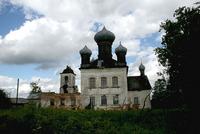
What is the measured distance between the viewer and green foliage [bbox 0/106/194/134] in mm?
15633

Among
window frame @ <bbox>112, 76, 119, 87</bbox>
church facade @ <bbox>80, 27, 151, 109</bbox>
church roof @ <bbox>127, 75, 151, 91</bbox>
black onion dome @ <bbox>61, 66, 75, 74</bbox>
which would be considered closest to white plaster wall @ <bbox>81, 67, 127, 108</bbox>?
church facade @ <bbox>80, 27, 151, 109</bbox>

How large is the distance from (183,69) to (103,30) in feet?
139

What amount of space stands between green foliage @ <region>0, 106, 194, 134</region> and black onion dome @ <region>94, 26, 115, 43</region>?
136 ft

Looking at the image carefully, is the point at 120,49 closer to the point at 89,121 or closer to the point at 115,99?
the point at 115,99

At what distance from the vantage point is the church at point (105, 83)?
5728 cm

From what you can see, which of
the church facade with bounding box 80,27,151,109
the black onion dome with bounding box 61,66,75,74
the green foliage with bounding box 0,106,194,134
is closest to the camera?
the green foliage with bounding box 0,106,194,134

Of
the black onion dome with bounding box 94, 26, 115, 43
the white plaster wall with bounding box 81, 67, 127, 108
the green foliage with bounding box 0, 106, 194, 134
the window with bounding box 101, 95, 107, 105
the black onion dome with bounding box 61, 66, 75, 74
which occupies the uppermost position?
the black onion dome with bounding box 94, 26, 115, 43

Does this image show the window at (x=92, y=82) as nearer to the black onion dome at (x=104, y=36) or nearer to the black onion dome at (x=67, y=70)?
the black onion dome at (x=104, y=36)

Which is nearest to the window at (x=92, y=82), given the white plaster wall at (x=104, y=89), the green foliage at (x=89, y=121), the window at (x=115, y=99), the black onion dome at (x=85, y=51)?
the white plaster wall at (x=104, y=89)

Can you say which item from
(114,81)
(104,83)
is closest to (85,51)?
(104,83)

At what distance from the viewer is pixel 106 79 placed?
5831cm

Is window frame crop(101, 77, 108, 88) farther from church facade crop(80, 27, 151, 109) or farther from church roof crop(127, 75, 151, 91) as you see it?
church roof crop(127, 75, 151, 91)

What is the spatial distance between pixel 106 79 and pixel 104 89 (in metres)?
1.76

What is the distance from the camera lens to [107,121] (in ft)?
57.3
